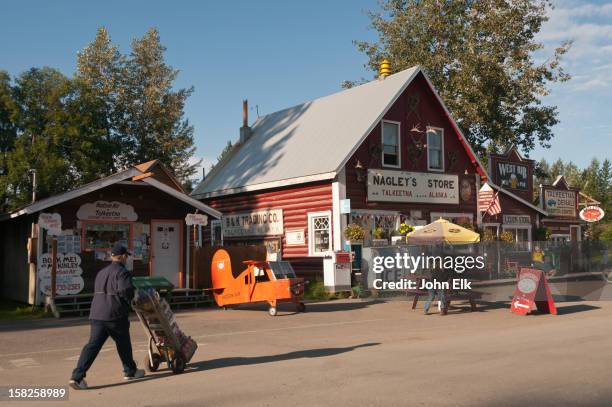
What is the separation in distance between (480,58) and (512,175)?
7843 millimetres

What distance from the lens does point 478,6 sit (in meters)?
39.6

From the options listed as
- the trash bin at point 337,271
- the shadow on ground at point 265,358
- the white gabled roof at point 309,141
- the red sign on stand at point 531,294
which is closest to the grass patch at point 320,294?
the trash bin at point 337,271

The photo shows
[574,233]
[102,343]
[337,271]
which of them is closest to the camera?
[102,343]

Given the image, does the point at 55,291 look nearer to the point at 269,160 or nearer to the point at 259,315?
the point at 259,315

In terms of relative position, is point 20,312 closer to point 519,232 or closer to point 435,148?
point 435,148

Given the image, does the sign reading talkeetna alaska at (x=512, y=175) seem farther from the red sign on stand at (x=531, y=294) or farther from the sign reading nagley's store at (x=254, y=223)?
the red sign on stand at (x=531, y=294)

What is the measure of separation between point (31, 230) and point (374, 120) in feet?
39.6

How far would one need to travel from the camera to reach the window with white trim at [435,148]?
26734mm

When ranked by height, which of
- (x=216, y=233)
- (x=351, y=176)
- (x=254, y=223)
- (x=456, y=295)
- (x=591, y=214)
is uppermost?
(x=351, y=176)

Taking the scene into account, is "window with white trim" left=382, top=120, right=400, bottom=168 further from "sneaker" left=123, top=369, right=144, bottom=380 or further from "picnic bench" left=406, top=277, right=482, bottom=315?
"sneaker" left=123, top=369, right=144, bottom=380

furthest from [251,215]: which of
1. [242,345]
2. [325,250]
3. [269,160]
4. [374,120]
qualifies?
[242,345]

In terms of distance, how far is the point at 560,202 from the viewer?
119 feet

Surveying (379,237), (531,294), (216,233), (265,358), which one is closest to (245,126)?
(216,233)

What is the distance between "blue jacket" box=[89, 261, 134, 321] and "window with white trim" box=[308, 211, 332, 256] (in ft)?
49.4
